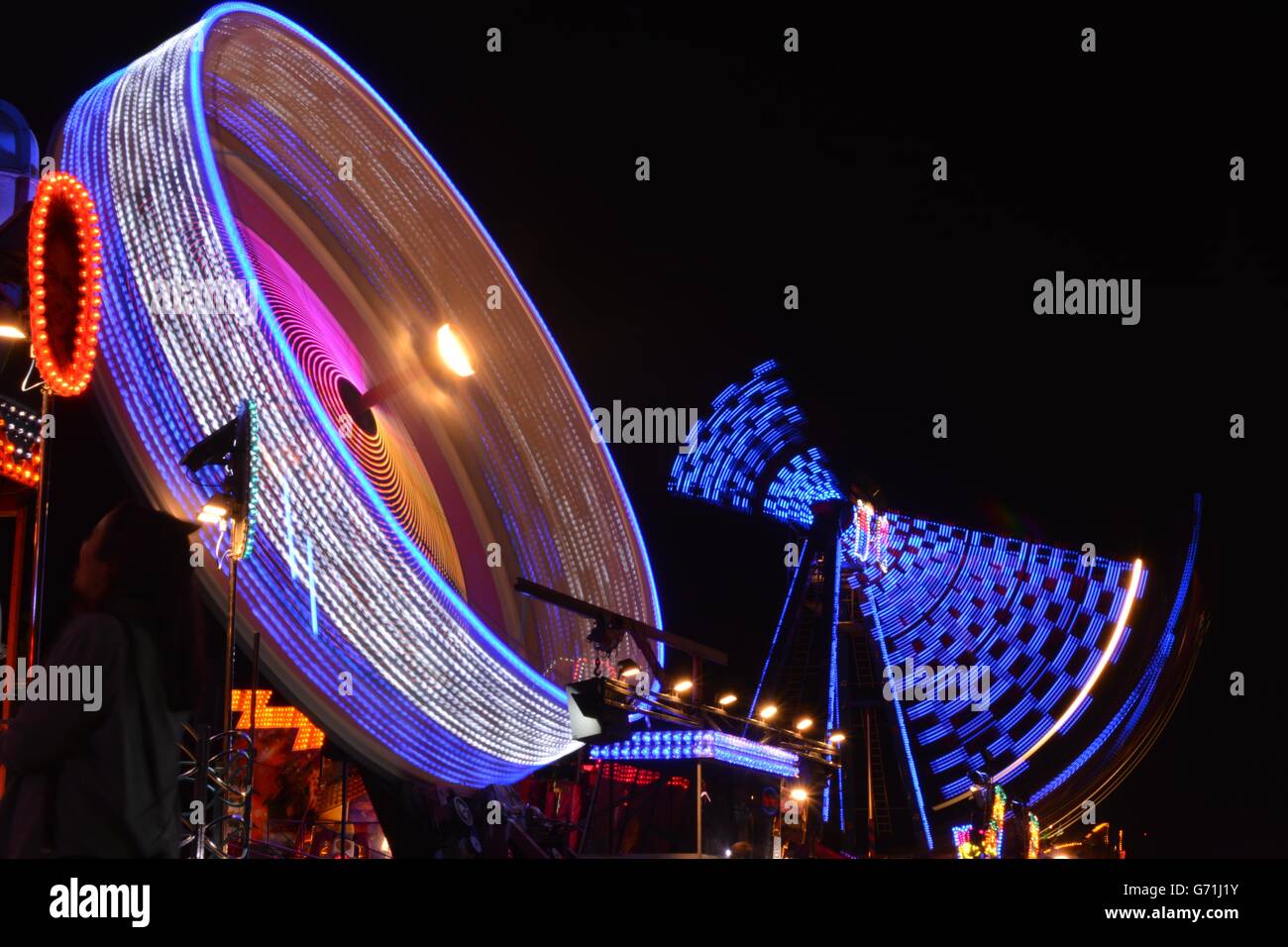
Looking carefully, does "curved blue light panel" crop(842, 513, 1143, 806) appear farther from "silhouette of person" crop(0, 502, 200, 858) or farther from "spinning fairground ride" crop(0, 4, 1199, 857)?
"silhouette of person" crop(0, 502, 200, 858)

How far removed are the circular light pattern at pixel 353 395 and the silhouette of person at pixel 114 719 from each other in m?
4.58

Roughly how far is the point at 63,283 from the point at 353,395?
5293mm

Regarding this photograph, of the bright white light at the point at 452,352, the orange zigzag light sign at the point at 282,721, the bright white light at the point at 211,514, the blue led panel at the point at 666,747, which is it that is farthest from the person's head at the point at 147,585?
the orange zigzag light sign at the point at 282,721

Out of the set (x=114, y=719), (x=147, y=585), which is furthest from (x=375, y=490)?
(x=114, y=719)

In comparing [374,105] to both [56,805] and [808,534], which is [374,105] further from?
[808,534]

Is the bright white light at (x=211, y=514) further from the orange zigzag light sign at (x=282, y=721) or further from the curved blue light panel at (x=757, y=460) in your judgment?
the curved blue light panel at (x=757, y=460)

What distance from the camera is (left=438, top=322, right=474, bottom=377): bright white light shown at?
12.9 m

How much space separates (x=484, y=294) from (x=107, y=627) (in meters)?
11.3

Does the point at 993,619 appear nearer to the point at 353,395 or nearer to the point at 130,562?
the point at 353,395

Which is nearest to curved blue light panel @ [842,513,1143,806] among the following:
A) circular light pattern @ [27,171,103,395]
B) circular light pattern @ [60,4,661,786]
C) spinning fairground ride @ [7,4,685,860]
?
spinning fairground ride @ [7,4,685,860]

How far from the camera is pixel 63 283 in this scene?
7.55m
